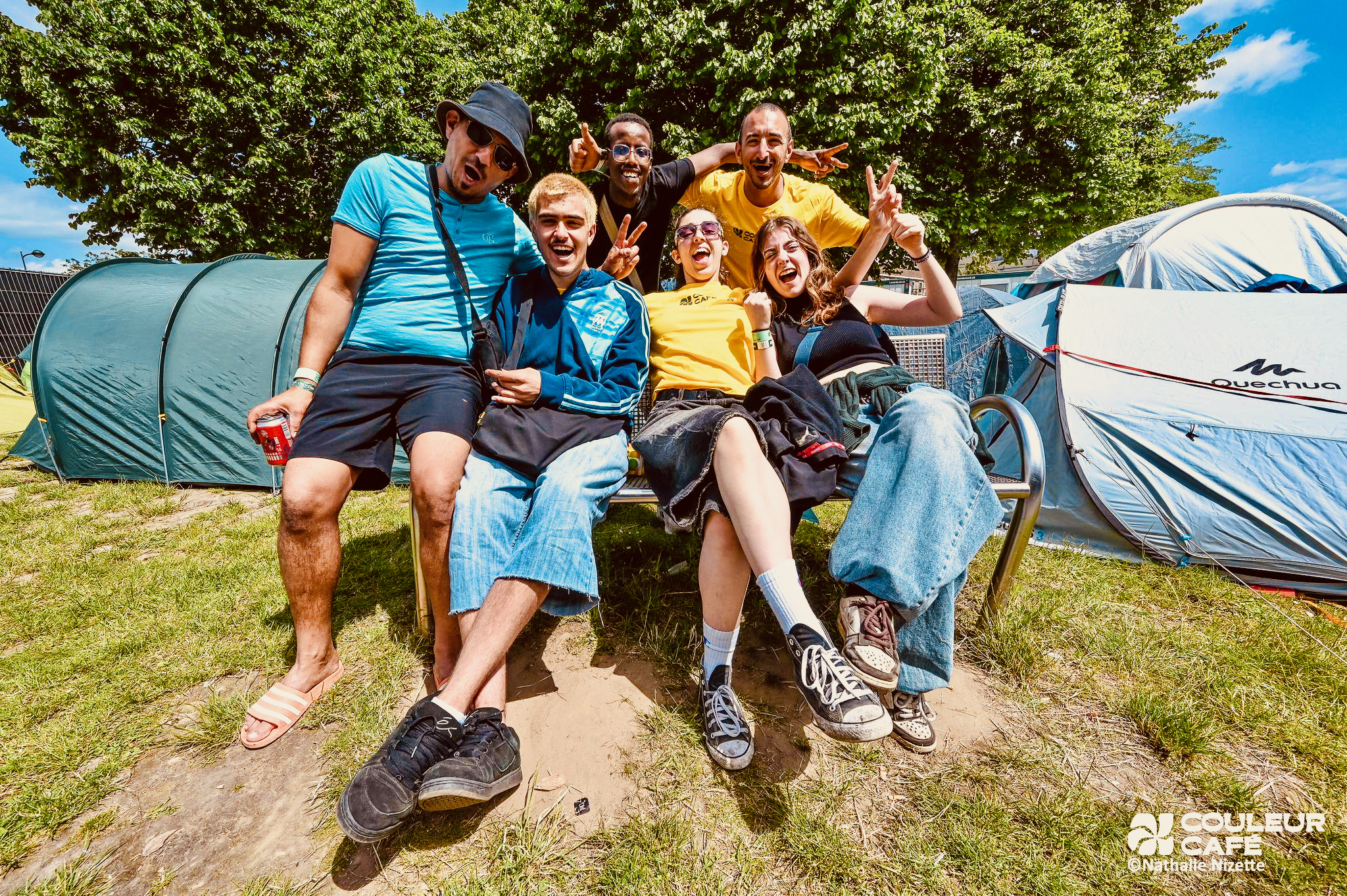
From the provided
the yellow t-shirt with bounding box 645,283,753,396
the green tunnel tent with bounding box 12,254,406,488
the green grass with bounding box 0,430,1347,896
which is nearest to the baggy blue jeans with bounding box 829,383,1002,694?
the green grass with bounding box 0,430,1347,896

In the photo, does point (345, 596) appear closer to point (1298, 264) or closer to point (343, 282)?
point (343, 282)

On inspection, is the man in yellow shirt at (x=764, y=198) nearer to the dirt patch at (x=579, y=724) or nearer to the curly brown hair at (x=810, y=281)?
the curly brown hair at (x=810, y=281)

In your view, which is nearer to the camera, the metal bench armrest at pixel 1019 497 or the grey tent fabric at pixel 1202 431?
the metal bench armrest at pixel 1019 497

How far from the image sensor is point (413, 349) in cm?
240

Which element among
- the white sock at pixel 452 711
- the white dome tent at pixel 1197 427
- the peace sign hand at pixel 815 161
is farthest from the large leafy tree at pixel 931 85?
the white sock at pixel 452 711

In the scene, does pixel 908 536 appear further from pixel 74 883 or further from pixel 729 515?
pixel 74 883

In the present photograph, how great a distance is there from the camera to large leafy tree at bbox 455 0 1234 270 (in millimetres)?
8484

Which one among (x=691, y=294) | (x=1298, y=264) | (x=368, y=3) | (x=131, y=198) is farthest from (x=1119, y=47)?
(x=131, y=198)

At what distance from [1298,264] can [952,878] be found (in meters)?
6.89

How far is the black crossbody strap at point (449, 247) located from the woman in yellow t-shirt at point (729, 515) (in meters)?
0.86

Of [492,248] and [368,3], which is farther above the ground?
[368,3]

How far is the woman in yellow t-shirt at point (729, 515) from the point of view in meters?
1.55

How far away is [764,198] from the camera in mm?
3428

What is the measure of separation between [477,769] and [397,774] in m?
0.22
